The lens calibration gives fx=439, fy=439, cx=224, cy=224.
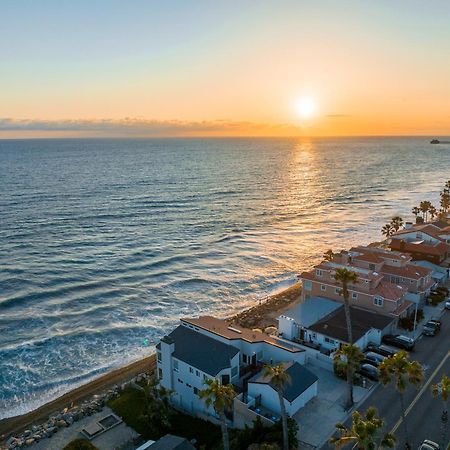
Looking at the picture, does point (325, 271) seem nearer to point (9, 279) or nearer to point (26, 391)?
point (26, 391)

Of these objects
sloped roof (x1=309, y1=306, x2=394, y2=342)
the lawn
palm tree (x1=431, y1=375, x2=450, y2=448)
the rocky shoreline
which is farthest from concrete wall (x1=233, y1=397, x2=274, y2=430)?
sloped roof (x1=309, y1=306, x2=394, y2=342)

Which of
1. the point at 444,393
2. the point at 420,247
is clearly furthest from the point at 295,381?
the point at 420,247

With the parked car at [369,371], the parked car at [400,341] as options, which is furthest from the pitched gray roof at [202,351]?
the parked car at [400,341]

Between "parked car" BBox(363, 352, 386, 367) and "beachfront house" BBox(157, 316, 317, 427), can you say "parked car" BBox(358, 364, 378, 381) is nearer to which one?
"parked car" BBox(363, 352, 386, 367)

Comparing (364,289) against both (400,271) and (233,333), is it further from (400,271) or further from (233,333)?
(233,333)

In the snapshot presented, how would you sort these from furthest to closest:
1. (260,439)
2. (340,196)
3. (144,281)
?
(340,196)
(144,281)
(260,439)

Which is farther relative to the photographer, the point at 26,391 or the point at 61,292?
the point at 61,292

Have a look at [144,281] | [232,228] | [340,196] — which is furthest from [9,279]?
[340,196]
